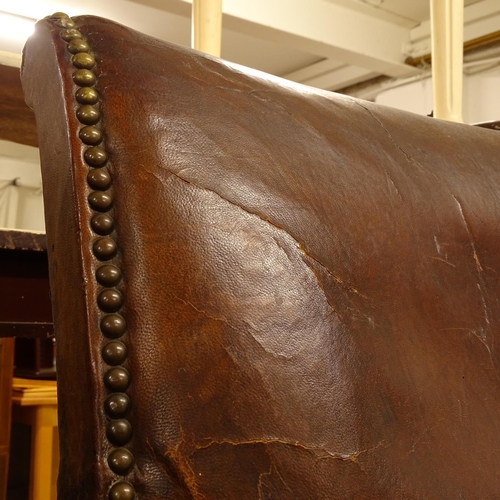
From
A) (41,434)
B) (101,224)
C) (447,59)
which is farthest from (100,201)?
(41,434)

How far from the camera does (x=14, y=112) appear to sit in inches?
32.0

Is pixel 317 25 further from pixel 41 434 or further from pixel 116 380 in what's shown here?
pixel 116 380

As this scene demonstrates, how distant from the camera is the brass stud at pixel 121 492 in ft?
0.90

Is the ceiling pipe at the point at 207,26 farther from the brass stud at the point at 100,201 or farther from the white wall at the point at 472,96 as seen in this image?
the white wall at the point at 472,96

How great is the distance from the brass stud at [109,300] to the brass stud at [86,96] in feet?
0.34

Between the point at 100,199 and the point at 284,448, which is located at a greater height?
the point at 100,199

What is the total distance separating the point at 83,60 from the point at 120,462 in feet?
0.69

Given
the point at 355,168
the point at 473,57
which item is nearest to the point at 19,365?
the point at 355,168

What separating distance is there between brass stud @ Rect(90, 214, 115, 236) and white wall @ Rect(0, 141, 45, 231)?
7.33m

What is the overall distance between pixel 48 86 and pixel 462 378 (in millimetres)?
312

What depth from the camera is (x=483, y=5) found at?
13.8ft

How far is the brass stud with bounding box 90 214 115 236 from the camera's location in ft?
1.01

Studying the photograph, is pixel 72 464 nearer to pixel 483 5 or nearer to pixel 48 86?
pixel 48 86

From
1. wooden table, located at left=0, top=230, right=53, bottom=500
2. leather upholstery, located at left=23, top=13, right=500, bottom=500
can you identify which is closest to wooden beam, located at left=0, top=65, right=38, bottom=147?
wooden table, located at left=0, top=230, right=53, bottom=500
